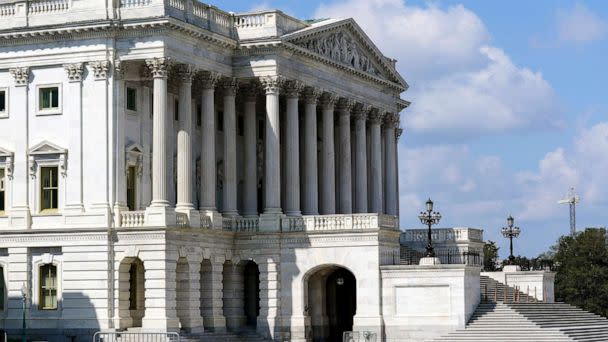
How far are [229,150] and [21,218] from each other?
13513 millimetres

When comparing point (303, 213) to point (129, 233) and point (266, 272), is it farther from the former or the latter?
point (129, 233)

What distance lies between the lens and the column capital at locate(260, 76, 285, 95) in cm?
9262

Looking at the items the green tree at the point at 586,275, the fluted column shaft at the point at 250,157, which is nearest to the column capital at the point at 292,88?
the fluted column shaft at the point at 250,157

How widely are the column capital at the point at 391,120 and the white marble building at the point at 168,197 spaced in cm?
1618

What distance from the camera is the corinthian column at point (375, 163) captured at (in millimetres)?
109625

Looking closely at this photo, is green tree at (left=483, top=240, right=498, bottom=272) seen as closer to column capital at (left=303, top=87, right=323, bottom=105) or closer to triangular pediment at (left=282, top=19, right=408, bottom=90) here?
triangular pediment at (left=282, top=19, right=408, bottom=90)

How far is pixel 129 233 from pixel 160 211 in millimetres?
2096

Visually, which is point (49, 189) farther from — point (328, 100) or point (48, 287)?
point (328, 100)

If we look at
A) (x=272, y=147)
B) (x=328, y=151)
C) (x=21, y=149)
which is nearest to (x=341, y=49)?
(x=328, y=151)

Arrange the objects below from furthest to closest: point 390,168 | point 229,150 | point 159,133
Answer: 1. point 390,168
2. point 229,150
3. point 159,133

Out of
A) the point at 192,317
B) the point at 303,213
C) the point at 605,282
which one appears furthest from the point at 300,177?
the point at 605,282

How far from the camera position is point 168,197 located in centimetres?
8838

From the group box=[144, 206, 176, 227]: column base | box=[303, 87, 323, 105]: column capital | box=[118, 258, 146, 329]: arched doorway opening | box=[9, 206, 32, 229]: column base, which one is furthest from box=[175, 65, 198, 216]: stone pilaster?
box=[303, 87, 323, 105]: column capital

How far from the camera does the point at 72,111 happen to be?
85.8m
